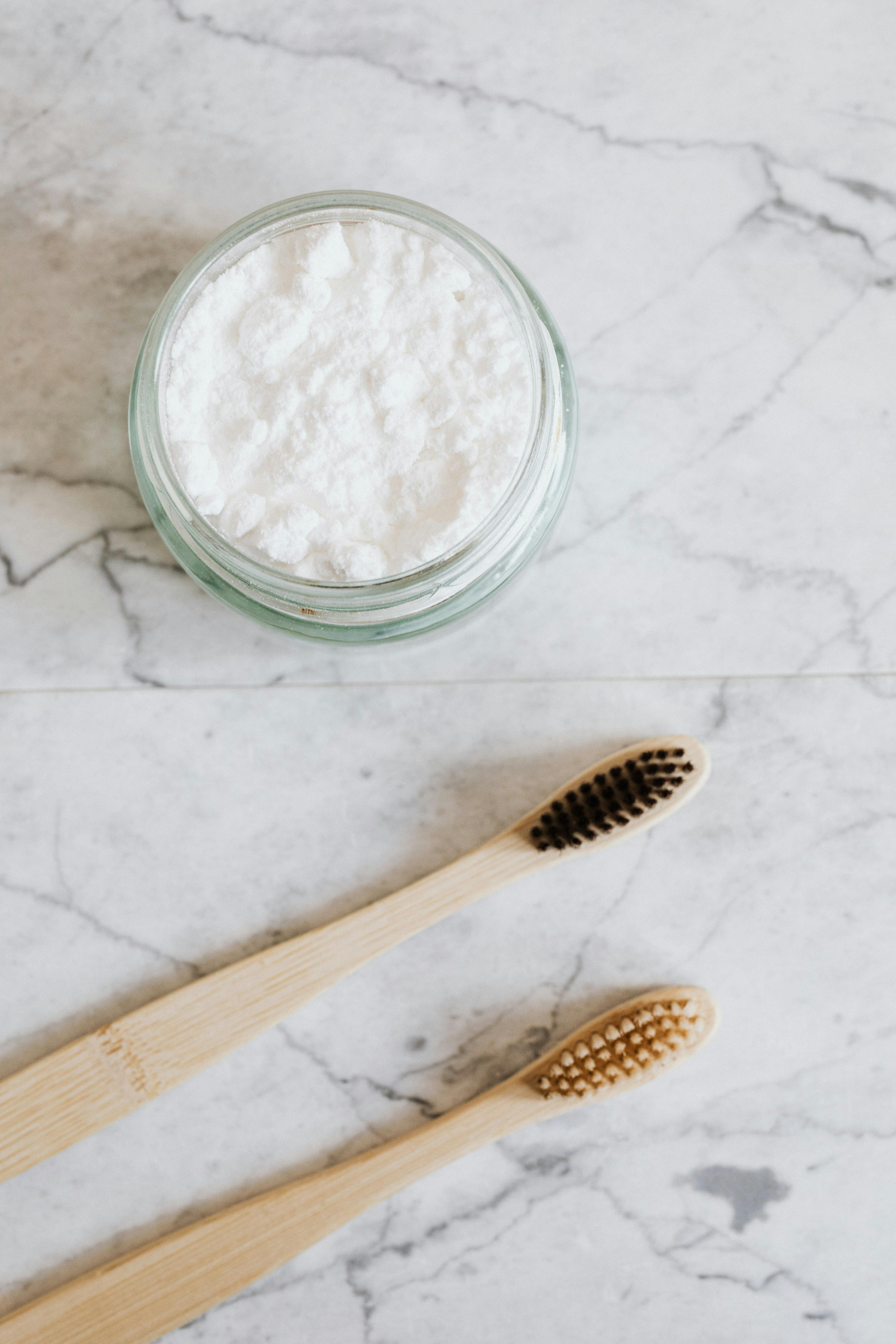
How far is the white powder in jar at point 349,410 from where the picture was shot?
1.18ft

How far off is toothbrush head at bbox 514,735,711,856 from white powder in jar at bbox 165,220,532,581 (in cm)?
17

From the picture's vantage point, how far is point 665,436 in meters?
0.49

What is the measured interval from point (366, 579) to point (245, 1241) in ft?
1.16

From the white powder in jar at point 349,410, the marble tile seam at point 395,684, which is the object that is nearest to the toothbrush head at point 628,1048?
the marble tile seam at point 395,684

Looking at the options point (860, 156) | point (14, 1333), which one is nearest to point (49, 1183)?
point (14, 1333)

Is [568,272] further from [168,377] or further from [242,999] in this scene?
[242,999]

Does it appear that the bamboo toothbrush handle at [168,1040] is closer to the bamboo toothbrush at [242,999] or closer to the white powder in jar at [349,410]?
the bamboo toothbrush at [242,999]

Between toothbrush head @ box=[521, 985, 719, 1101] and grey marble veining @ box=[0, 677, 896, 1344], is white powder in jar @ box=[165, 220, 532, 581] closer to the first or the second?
grey marble veining @ box=[0, 677, 896, 1344]

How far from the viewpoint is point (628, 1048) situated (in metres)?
0.47

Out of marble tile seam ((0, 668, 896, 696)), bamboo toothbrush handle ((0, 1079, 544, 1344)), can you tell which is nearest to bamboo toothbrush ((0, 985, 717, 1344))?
bamboo toothbrush handle ((0, 1079, 544, 1344))

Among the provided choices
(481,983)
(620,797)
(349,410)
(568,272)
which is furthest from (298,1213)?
(568,272)

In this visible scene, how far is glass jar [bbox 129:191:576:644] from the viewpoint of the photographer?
1.19 ft

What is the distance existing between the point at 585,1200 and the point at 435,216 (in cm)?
49

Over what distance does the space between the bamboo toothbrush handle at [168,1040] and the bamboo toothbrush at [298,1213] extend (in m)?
0.07
